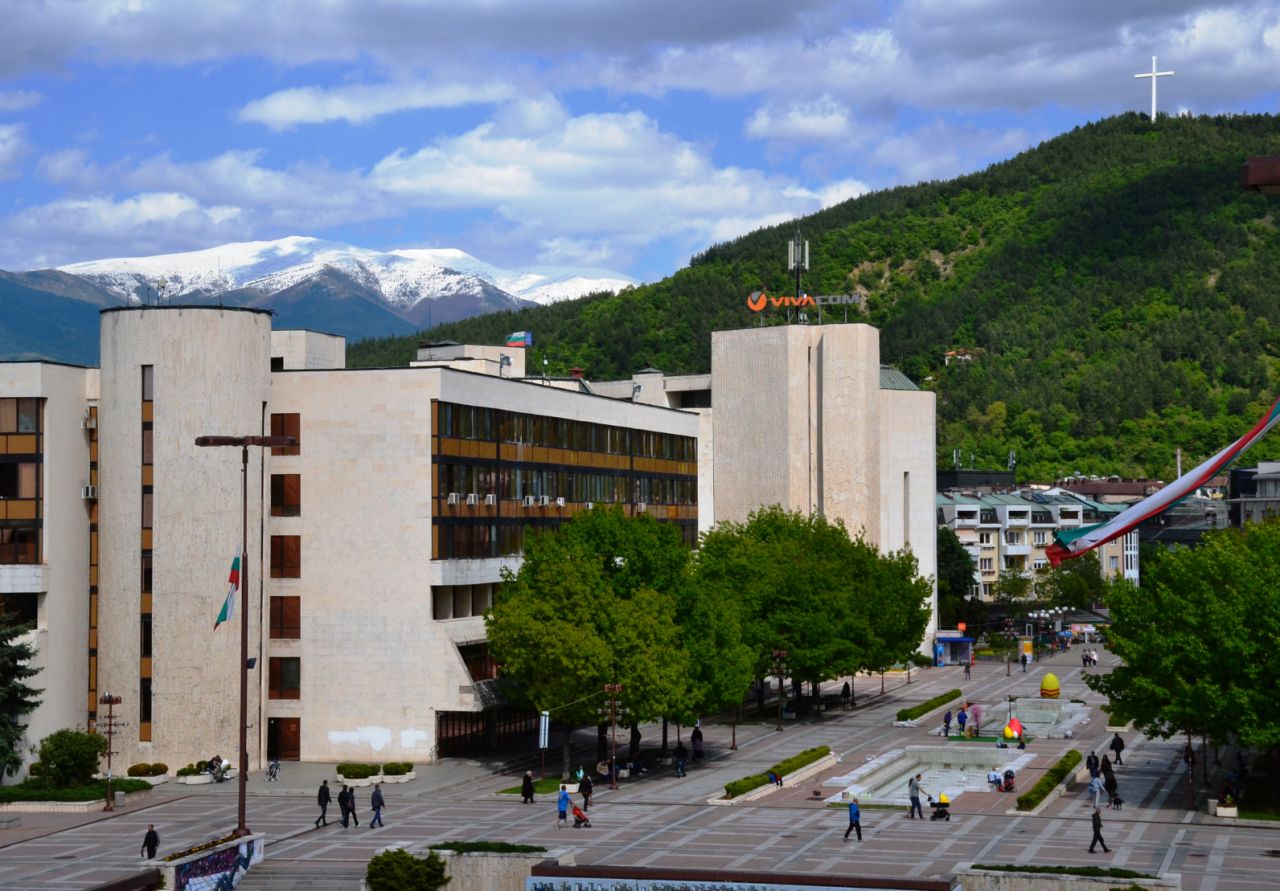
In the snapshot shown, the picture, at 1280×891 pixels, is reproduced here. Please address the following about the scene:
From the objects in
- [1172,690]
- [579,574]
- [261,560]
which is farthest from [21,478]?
[1172,690]

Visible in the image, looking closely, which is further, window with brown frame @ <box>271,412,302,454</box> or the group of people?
window with brown frame @ <box>271,412,302,454</box>

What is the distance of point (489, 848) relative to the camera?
5950cm

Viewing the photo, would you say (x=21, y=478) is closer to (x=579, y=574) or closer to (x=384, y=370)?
(x=384, y=370)

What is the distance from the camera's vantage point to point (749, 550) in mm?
112688

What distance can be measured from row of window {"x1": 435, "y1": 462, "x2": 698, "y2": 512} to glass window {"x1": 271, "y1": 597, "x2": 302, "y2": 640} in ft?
29.8

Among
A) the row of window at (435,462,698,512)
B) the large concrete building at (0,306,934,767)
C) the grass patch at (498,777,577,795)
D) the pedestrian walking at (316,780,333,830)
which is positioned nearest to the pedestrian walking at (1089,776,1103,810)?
the grass patch at (498,777,577,795)

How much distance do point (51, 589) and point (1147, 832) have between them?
5047cm

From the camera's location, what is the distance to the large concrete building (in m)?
86.3

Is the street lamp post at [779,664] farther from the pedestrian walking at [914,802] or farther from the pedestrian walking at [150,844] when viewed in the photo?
the pedestrian walking at [150,844]

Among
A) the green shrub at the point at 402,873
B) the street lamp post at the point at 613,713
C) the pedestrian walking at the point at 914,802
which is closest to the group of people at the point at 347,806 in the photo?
the street lamp post at the point at 613,713

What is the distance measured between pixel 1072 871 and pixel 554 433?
53937 mm

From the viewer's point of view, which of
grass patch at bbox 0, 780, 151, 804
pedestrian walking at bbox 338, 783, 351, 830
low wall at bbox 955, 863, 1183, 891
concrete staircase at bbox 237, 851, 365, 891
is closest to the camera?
low wall at bbox 955, 863, 1183, 891

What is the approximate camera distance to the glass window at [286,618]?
89875 mm

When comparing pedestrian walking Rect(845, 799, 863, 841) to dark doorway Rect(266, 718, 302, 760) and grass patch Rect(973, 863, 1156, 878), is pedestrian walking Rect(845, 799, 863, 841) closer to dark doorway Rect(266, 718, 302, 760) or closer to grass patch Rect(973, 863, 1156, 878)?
grass patch Rect(973, 863, 1156, 878)
